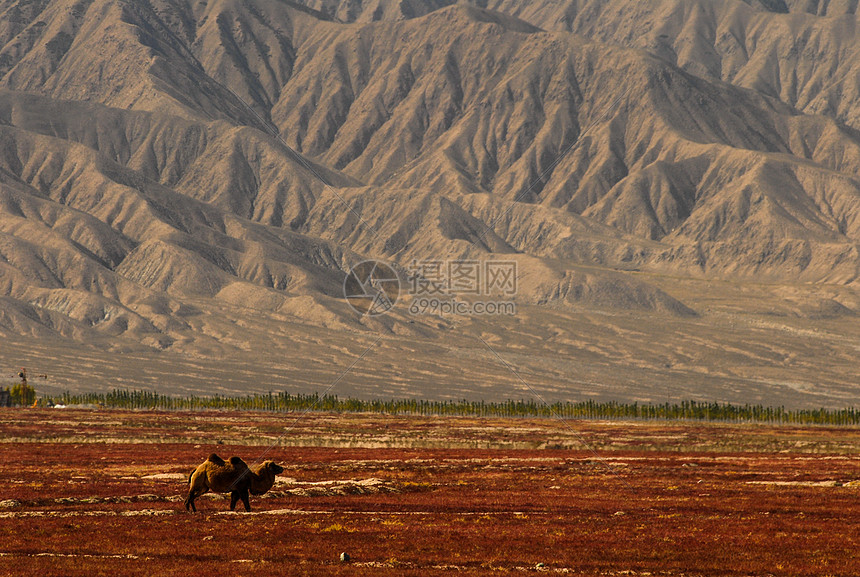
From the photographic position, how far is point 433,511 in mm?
39125

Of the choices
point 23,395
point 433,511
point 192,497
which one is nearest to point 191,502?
point 192,497

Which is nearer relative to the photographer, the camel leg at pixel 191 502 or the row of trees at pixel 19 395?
the camel leg at pixel 191 502

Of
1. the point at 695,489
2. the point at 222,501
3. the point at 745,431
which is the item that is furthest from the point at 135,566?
the point at 745,431

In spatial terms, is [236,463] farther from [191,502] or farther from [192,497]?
[191,502]

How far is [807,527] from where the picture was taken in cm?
3581

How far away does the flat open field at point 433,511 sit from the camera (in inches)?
1083

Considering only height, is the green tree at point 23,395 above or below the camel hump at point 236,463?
below

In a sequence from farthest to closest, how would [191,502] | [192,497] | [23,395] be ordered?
[23,395]
[191,502]
[192,497]

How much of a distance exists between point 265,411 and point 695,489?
330 ft

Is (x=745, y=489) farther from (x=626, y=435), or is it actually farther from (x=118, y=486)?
(x=626, y=435)

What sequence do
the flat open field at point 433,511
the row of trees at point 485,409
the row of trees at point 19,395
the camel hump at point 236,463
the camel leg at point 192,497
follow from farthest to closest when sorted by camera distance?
the row of trees at point 485,409, the row of trees at point 19,395, the camel leg at point 192,497, the camel hump at point 236,463, the flat open field at point 433,511

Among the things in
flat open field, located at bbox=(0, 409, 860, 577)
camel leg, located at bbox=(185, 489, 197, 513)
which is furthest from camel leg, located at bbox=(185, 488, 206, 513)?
flat open field, located at bbox=(0, 409, 860, 577)

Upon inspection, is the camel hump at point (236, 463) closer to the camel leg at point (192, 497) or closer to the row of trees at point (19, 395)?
the camel leg at point (192, 497)

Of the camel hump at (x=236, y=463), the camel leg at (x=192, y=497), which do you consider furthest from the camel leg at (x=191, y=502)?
the camel hump at (x=236, y=463)
